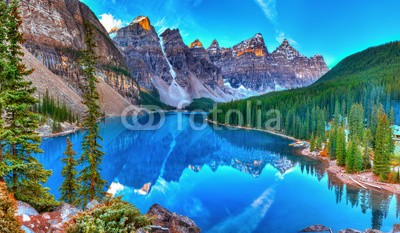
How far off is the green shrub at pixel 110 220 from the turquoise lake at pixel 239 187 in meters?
20.4

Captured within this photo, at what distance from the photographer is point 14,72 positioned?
45.3 feet

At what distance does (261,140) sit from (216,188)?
49.5m

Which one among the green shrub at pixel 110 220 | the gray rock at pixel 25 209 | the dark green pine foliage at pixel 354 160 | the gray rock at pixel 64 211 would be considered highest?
the green shrub at pixel 110 220

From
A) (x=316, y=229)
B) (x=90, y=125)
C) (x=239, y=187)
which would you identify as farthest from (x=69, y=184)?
(x=239, y=187)

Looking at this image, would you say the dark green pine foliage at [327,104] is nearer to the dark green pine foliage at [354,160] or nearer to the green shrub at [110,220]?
the dark green pine foliage at [354,160]

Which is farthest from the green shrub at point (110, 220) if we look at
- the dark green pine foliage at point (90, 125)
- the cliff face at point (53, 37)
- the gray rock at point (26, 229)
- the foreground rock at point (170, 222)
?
the cliff face at point (53, 37)

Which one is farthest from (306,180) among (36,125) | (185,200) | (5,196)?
(5,196)

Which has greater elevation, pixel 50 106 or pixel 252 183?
pixel 50 106

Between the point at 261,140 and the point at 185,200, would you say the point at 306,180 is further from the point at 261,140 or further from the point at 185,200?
the point at 261,140

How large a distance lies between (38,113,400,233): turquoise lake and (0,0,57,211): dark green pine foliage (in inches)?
776

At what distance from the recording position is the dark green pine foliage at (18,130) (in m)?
13.3

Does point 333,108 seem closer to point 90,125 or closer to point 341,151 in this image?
point 341,151

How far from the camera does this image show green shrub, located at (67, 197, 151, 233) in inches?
361

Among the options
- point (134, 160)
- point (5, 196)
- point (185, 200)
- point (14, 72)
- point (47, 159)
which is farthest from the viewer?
point (134, 160)
